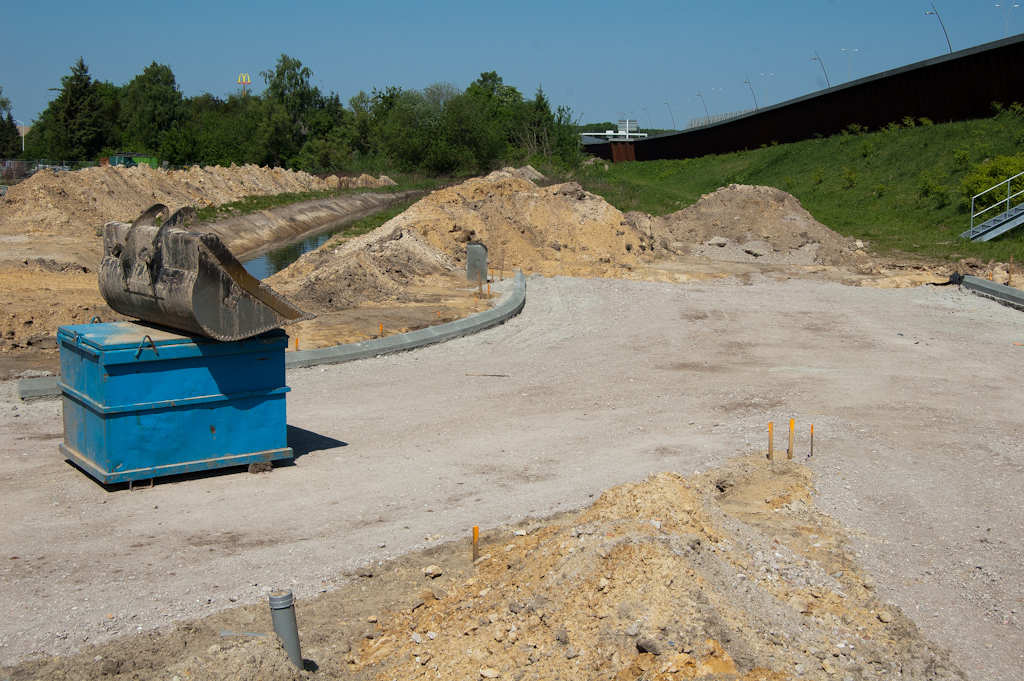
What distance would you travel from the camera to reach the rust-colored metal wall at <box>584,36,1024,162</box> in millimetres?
36500

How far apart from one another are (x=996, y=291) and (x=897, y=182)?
691 inches

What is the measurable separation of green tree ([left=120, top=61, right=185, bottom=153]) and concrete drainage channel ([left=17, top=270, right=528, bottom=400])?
81.3 meters

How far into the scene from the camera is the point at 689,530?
6637 millimetres

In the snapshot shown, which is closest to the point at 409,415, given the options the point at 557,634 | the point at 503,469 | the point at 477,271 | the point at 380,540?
→ the point at 503,469

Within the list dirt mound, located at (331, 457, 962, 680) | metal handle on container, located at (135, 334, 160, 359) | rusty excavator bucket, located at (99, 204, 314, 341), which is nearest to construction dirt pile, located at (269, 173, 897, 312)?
rusty excavator bucket, located at (99, 204, 314, 341)

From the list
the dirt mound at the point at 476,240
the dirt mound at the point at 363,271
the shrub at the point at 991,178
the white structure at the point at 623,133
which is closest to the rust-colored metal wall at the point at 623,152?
the white structure at the point at 623,133

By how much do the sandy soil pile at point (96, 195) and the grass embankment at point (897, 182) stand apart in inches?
857

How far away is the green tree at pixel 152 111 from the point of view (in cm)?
9781

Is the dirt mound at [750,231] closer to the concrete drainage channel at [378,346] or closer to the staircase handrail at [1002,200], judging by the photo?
the staircase handrail at [1002,200]

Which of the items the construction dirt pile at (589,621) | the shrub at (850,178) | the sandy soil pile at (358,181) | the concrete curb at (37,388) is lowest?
the construction dirt pile at (589,621)

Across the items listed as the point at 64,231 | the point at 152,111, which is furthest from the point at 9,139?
the point at 64,231

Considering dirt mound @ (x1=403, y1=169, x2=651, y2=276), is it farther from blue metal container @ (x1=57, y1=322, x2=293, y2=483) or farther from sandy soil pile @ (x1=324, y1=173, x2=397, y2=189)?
sandy soil pile @ (x1=324, y1=173, x2=397, y2=189)

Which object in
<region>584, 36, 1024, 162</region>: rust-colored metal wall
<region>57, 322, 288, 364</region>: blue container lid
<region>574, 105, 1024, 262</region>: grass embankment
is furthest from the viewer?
<region>584, 36, 1024, 162</region>: rust-colored metal wall

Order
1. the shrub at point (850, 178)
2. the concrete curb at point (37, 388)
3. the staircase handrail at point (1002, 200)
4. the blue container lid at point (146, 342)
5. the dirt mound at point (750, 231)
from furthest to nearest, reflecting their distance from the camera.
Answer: the shrub at point (850, 178) → the dirt mound at point (750, 231) → the staircase handrail at point (1002, 200) → the concrete curb at point (37, 388) → the blue container lid at point (146, 342)
